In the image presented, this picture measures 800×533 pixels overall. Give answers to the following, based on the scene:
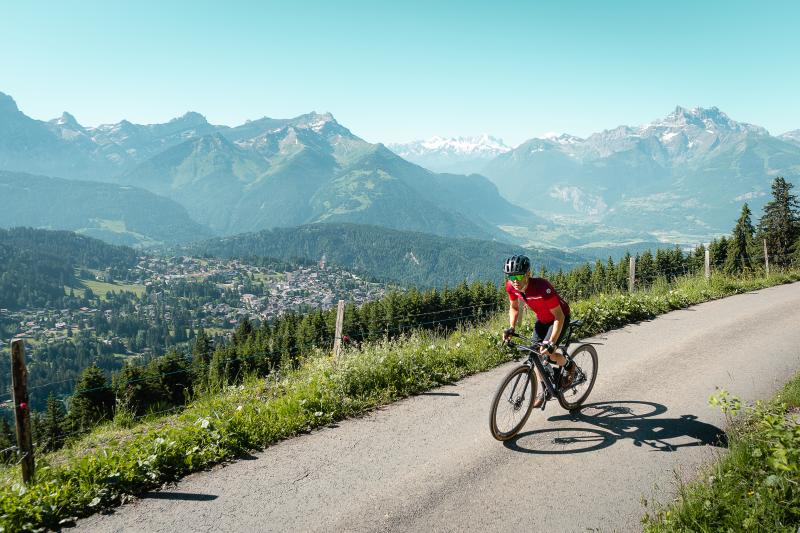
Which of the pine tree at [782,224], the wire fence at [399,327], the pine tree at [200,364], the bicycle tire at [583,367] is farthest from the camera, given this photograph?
the pine tree at [782,224]

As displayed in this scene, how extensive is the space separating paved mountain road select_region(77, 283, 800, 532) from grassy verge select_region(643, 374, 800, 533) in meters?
0.44

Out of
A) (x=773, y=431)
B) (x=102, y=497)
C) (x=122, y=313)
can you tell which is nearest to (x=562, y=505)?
(x=773, y=431)

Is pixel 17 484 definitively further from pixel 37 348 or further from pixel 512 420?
pixel 37 348

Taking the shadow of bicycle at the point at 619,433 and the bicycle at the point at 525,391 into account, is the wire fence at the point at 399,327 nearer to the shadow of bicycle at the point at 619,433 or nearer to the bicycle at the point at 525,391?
the bicycle at the point at 525,391

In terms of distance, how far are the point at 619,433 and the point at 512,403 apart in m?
1.60

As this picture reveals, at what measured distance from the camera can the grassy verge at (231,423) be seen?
508 cm

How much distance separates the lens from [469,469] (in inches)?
228

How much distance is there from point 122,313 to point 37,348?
5022 cm

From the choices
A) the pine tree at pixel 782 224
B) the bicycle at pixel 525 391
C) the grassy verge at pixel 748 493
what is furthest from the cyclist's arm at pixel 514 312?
the pine tree at pixel 782 224

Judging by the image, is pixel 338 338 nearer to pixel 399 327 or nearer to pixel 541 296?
pixel 399 327

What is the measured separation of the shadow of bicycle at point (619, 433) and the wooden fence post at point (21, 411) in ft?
18.8

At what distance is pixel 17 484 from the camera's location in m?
5.09

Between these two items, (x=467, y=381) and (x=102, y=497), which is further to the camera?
(x=467, y=381)

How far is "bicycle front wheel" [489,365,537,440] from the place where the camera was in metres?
6.34
